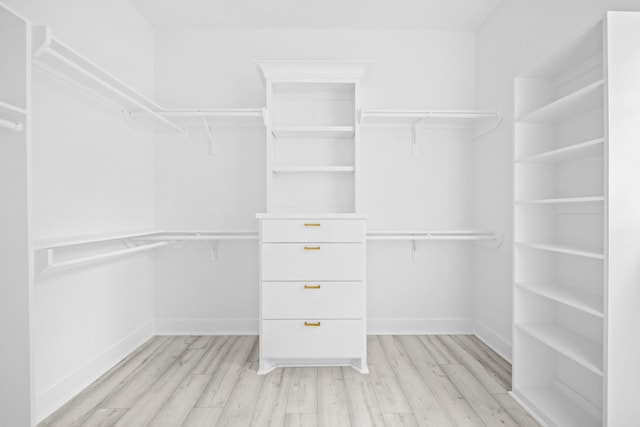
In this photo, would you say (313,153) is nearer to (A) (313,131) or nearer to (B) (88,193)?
(A) (313,131)

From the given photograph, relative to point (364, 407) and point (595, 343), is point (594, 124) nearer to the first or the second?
point (595, 343)

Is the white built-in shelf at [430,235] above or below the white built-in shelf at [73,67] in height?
below

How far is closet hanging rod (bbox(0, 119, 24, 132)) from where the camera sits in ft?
3.99

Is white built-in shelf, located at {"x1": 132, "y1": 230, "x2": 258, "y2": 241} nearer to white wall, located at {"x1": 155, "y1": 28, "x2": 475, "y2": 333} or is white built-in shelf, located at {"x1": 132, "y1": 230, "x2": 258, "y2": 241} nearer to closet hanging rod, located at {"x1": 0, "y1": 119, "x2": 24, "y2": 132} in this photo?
white wall, located at {"x1": 155, "y1": 28, "x2": 475, "y2": 333}

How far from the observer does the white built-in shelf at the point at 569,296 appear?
143 centimetres

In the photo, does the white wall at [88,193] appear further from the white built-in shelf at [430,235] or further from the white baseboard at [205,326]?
the white built-in shelf at [430,235]

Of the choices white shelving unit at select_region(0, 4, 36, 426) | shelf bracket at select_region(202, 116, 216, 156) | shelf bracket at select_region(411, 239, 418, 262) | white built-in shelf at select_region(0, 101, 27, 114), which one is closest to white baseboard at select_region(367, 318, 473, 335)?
shelf bracket at select_region(411, 239, 418, 262)

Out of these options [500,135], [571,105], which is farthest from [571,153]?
[500,135]

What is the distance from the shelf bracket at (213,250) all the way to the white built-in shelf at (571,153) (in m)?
2.27

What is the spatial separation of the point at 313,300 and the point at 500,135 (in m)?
1.84

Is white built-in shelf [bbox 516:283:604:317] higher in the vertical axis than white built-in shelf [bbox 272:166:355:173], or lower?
lower

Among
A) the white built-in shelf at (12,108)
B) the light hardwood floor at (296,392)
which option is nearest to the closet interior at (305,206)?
the white built-in shelf at (12,108)

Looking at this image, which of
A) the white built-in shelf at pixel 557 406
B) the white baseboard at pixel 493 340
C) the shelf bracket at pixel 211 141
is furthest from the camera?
the shelf bracket at pixel 211 141

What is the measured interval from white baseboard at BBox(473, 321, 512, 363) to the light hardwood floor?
6cm
